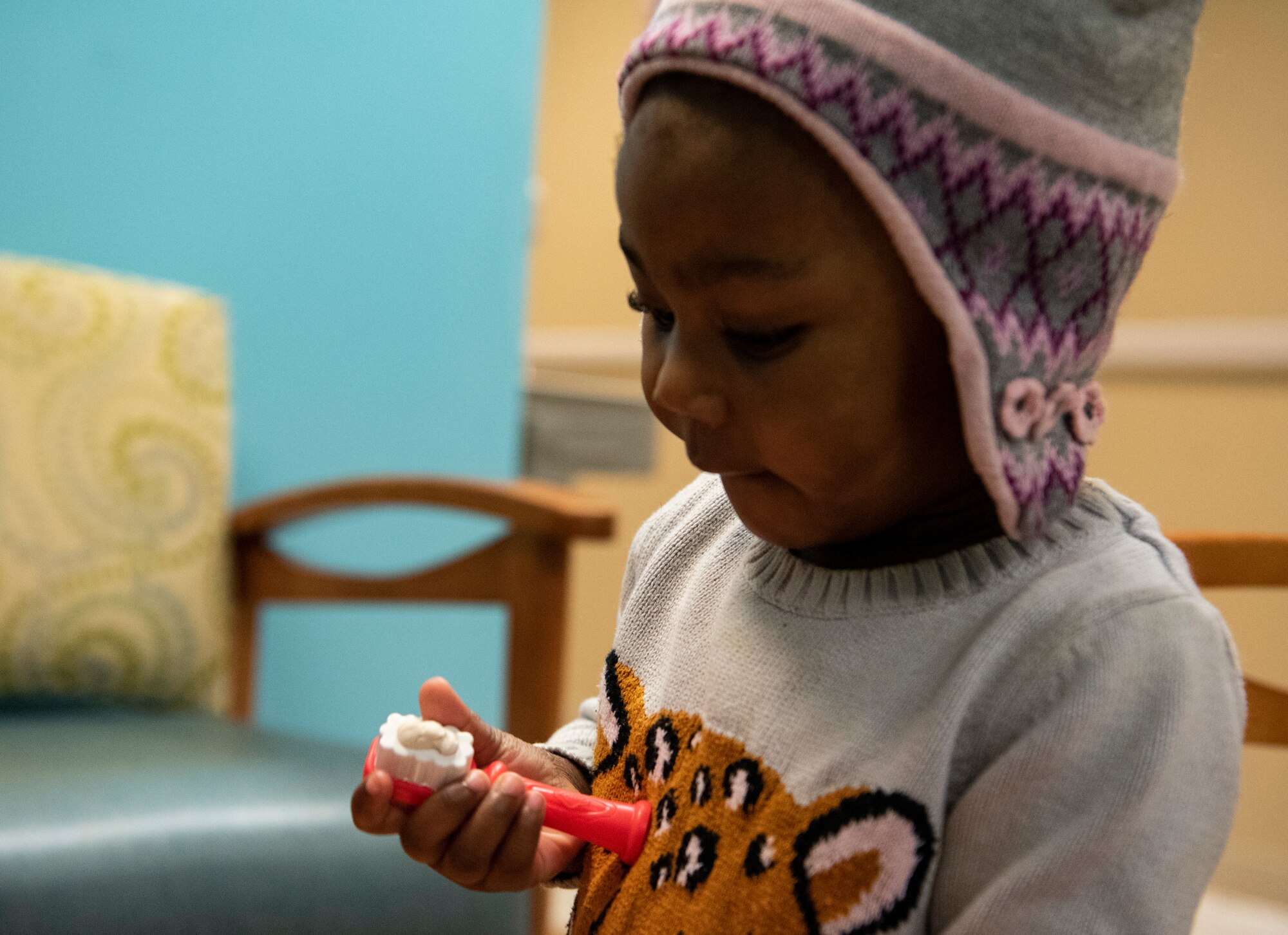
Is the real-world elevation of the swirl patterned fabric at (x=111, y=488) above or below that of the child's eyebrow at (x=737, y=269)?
below

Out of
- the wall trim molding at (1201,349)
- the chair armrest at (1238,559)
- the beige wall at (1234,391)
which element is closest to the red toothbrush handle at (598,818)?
the chair armrest at (1238,559)

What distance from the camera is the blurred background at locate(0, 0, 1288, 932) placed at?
1.44 m

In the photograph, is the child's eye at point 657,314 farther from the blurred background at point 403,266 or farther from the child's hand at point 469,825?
the blurred background at point 403,266

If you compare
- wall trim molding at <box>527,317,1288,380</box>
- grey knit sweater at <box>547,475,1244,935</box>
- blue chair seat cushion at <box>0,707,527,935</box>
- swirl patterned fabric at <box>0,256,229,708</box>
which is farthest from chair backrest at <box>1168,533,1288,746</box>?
swirl patterned fabric at <box>0,256,229,708</box>

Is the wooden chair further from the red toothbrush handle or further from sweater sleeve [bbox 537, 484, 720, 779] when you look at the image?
the red toothbrush handle

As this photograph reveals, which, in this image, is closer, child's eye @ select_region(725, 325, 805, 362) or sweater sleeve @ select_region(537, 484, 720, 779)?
child's eye @ select_region(725, 325, 805, 362)

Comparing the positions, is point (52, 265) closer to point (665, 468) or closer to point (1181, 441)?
point (665, 468)

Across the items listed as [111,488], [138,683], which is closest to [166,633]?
[138,683]

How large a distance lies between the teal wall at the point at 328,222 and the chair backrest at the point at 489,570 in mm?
240

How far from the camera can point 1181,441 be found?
1625mm

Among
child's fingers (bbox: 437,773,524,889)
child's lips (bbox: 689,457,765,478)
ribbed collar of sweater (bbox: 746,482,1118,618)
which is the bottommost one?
child's fingers (bbox: 437,773,524,889)

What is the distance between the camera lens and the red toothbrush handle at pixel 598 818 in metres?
0.53

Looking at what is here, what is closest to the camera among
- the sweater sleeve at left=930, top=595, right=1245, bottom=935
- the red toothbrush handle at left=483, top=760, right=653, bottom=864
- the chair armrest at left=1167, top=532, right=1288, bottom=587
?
the sweater sleeve at left=930, top=595, right=1245, bottom=935

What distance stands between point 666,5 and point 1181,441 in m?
1.35
